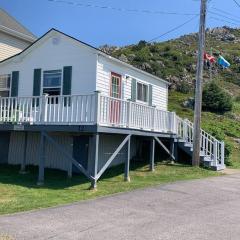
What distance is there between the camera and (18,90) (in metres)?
19.4

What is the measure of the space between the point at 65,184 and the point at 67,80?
475 cm

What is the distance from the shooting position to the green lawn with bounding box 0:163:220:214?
11.8 m

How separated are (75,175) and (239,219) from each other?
8436 mm

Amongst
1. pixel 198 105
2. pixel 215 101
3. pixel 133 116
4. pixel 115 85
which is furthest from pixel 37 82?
pixel 215 101

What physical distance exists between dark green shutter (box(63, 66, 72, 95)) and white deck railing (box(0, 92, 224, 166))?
3.61 feet

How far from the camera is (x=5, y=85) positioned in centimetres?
2012

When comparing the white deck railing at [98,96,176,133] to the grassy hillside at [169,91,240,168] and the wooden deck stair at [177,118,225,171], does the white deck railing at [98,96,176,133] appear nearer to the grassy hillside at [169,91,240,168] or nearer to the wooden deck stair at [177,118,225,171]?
the wooden deck stair at [177,118,225,171]

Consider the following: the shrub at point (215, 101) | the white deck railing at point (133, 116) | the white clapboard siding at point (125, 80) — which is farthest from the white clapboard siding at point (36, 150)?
the shrub at point (215, 101)

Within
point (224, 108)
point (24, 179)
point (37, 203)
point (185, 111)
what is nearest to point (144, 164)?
point (24, 179)

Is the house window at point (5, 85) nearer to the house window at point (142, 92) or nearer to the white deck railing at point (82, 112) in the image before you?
the white deck railing at point (82, 112)

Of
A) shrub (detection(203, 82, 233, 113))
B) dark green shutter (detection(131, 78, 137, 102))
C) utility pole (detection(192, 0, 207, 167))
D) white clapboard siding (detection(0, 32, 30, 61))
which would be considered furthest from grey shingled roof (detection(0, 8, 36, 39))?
shrub (detection(203, 82, 233, 113))

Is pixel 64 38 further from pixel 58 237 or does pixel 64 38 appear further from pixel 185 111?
pixel 185 111

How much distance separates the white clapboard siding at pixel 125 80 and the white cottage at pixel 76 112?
1.5 inches

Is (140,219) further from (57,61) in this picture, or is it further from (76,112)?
(57,61)
